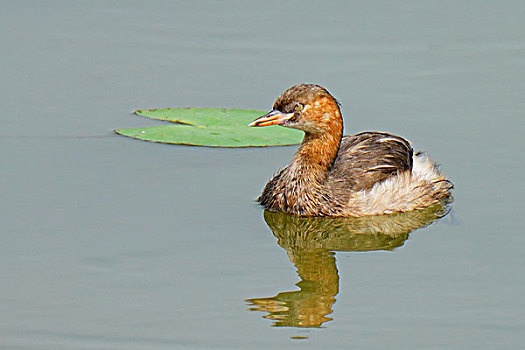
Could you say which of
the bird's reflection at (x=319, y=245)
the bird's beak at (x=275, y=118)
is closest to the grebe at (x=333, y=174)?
the bird's beak at (x=275, y=118)

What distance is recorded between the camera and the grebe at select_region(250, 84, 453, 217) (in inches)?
419

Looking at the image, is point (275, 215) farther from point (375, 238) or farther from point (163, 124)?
point (163, 124)

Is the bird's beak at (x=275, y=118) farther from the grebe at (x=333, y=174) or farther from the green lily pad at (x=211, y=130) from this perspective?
the green lily pad at (x=211, y=130)

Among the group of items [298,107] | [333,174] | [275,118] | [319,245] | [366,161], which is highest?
[298,107]

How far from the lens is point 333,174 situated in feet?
36.0

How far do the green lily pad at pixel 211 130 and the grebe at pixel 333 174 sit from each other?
1011 millimetres

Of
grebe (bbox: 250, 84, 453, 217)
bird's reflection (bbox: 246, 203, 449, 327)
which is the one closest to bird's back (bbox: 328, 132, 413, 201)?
grebe (bbox: 250, 84, 453, 217)

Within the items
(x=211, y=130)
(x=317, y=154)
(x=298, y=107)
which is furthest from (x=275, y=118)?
(x=211, y=130)

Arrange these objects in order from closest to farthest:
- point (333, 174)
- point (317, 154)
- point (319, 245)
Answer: point (319, 245) → point (317, 154) → point (333, 174)

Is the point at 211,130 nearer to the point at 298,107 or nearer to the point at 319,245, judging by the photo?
the point at 298,107

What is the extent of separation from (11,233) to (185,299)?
1.84m

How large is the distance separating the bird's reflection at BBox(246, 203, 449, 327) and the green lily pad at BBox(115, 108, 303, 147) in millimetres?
1428

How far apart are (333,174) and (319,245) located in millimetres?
1193

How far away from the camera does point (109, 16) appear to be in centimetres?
1517
